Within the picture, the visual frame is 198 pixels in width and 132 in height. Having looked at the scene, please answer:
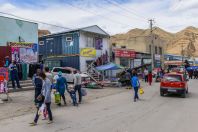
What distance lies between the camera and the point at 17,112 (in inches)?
563

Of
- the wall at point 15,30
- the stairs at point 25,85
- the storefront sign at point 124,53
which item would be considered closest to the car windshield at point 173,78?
the stairs at point 25,85

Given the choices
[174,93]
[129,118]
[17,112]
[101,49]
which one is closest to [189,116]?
[129,118]

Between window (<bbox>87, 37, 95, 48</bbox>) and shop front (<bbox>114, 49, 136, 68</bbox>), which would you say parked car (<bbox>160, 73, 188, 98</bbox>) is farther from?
shop front (<bbox>114, 49, 136, 68</bbox>)

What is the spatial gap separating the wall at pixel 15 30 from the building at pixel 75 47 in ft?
21.1

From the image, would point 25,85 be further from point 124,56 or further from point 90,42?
point 124,56

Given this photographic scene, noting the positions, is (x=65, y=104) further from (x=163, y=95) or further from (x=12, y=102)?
(x=163, y=95)

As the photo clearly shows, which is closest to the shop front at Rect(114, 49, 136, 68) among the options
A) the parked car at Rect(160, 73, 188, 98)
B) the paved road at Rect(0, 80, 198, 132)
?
the parked car at Rect(160, 73, 188, 98)

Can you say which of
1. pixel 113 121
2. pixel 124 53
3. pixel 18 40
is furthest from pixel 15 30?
pixel 124 53

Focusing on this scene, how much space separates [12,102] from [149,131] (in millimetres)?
9700

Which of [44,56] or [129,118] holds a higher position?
[44,56]

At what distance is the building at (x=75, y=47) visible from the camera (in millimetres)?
36812

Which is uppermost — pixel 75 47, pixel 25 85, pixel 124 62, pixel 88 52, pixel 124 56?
pixel 75 47

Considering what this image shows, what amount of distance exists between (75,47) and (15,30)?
10676mm

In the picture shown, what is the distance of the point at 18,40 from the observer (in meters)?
27.6
